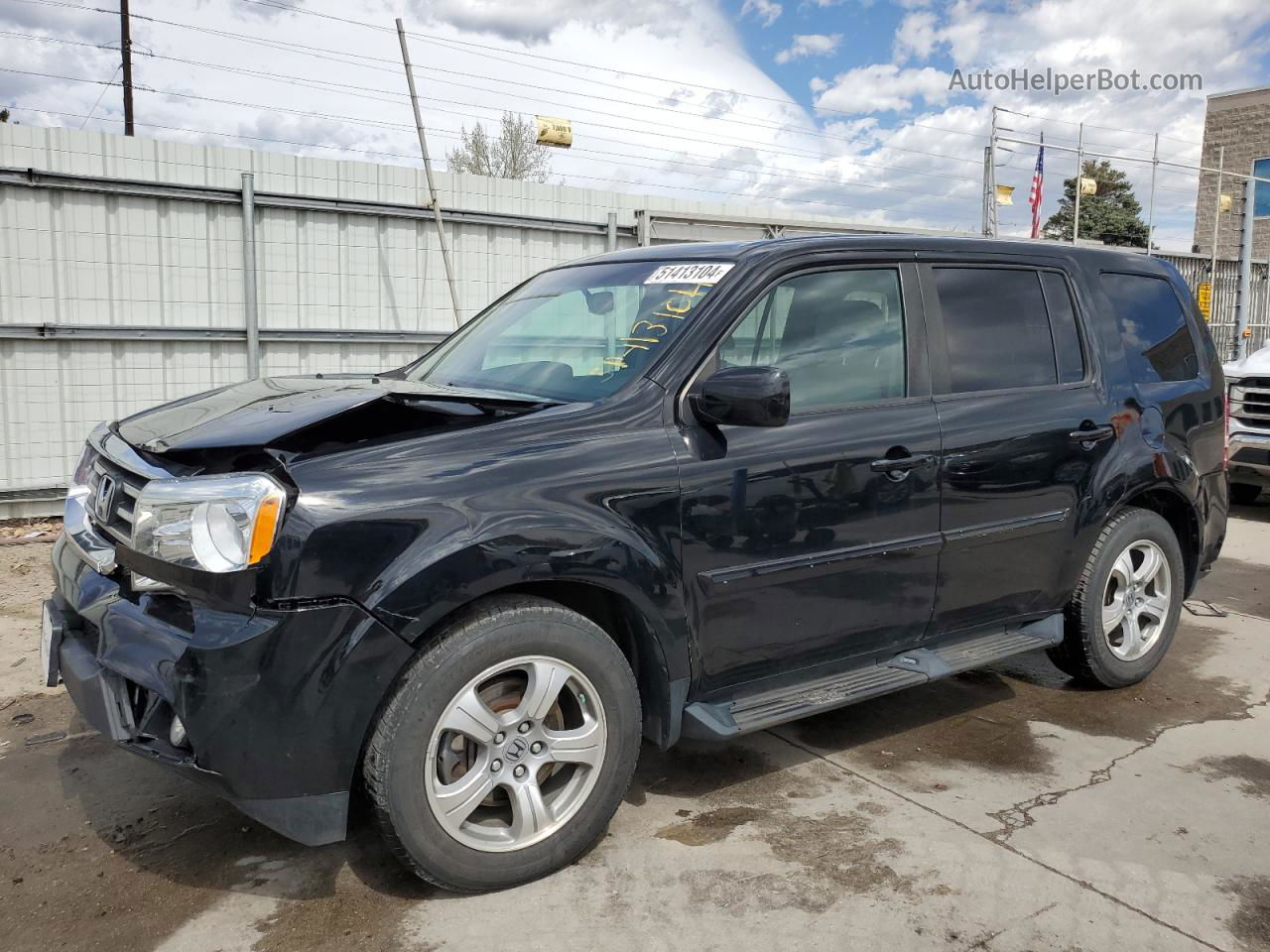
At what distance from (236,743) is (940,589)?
2474mm

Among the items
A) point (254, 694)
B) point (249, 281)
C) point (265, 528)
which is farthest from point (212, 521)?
point (249, 281)

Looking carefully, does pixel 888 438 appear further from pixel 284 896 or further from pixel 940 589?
pixel 284 896

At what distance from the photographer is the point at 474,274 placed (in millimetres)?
9664

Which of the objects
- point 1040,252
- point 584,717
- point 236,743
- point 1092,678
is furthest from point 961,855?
point 1040,252

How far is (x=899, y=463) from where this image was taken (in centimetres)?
363

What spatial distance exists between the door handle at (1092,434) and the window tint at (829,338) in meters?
0.93

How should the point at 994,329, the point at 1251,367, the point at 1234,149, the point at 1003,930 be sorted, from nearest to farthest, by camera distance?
1. the point at 1003,930
2. the point at 994,329
3. the point at 1251,367
4. the point at 1234,149

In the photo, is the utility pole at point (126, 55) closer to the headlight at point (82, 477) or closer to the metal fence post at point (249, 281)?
the metal fence post at point (249, 281)

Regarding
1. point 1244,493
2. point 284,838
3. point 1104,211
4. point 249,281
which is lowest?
point 284,838

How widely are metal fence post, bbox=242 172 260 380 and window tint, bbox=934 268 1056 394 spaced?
612cm

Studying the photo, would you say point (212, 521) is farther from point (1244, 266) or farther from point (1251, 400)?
point (1244, 266)

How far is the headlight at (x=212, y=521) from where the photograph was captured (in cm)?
256

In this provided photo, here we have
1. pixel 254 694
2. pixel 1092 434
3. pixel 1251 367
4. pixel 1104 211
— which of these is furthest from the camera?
pixel 1104 211

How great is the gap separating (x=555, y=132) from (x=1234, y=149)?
2962 centimetres
